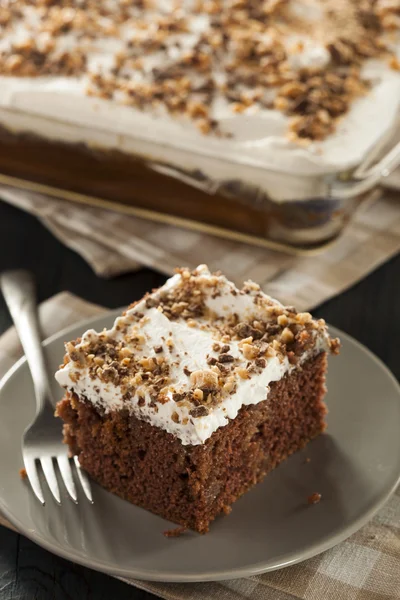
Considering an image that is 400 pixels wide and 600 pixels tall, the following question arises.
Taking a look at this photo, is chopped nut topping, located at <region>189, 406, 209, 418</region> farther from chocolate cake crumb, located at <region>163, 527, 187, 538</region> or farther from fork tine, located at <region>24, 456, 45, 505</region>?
fork tine, located at <region>24, 456, 45, 505</region>

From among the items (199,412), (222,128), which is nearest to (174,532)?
(199,412)

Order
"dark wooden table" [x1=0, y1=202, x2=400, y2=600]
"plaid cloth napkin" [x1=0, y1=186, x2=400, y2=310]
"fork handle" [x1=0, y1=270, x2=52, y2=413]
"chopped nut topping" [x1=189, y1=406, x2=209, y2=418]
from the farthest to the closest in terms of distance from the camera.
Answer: "plaid cloth napkin" [x1=0, y1=186, x2=400, y2=310]
"dark wooden table" [x1=0, y1=202, x2=400, y2=600]
"fork handle" [x1=0, y1=270, x2=52, y2=413]
"chopped nut topping" [x1=189, y1=406, x2=209, y2=418]

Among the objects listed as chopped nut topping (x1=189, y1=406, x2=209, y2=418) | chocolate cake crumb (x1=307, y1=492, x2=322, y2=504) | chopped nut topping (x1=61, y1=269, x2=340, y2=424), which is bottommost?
chocolate cake crumb (x1=307, y1=492, x2=322, y2=504)

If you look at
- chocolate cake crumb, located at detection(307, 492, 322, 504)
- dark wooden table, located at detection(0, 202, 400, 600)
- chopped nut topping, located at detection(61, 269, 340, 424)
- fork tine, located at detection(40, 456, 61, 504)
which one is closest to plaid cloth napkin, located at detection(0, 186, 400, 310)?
dark wooden table, located at detection(0, 202, 400, 600)

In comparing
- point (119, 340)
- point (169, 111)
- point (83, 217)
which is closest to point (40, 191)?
point (83, 217)

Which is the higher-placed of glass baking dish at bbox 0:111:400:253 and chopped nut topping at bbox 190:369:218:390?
chopped nut topping at bbox 190:369:218:390

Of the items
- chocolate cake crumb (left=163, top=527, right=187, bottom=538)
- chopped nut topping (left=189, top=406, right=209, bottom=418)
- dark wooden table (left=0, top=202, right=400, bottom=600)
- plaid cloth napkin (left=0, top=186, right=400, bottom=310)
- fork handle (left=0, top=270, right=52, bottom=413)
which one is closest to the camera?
chopped nut topping (left=189, top=406, right=209, bottom=418)

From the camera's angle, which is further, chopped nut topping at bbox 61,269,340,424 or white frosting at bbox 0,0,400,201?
white frosting at bbox 0,0,400,201
